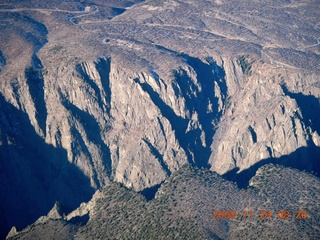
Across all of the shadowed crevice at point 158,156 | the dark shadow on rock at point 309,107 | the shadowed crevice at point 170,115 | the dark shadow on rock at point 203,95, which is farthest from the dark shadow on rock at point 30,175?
the dark shadow on rock at point 309,107

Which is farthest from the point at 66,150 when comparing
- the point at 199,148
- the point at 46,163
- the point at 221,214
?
the point at 221,214

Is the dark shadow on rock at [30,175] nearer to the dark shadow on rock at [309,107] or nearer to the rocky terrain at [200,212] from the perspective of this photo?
the rocky terrain at [200,212]

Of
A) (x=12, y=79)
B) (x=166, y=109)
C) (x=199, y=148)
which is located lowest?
(x=199, y=148)

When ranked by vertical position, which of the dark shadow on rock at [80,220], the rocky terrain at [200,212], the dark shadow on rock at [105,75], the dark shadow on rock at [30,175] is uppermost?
the dark shadow on rock at [105,75]

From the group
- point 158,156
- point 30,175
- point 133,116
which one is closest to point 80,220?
point 30,175

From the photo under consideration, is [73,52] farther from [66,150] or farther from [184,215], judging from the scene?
[184,215]

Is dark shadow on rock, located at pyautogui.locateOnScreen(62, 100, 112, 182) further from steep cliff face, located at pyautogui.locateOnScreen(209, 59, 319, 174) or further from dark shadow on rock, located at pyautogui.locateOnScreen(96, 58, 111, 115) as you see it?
steep cliff face, located at pyautogui.locateOnScreen(209, 59, 319, 174)
